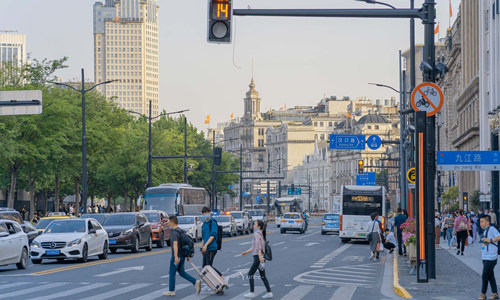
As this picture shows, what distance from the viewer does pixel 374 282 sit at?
24.2 meters

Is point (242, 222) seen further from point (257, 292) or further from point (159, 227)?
point (257, 292)

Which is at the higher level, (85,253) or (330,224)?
(85,253)

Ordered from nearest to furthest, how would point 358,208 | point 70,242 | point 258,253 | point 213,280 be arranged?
point 258,253 → point 213,280 → point 70,242 → point 358,208

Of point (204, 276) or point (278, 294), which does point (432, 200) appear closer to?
point (278, 294)

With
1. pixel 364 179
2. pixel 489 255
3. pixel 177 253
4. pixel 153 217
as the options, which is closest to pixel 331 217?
pixel 364 179

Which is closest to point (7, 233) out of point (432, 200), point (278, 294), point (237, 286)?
point (237, 286)

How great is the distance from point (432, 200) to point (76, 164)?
4248 cm

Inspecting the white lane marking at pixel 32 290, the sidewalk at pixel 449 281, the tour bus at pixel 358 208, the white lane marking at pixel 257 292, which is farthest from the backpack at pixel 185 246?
the tour bus at pixel 358 208

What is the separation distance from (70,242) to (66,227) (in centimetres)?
162

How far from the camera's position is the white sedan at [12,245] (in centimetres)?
2725

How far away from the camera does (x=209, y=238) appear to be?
20828 mm

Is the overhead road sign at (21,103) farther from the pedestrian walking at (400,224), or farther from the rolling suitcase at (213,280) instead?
the rolling suitcase at (213,280)

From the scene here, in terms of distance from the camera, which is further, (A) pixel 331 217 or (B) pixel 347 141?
(A) pixel 331 217

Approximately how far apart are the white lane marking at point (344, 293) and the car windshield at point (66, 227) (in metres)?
13.0
